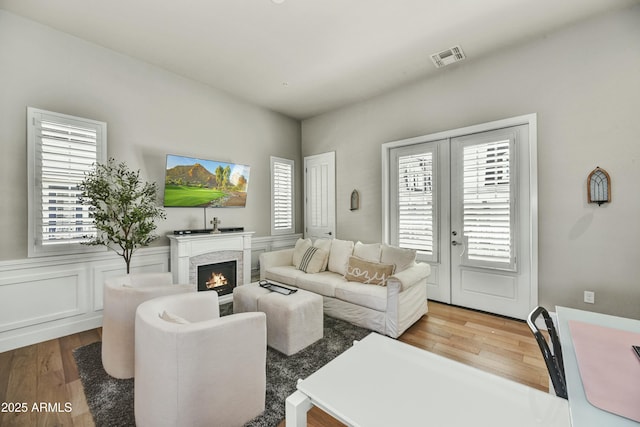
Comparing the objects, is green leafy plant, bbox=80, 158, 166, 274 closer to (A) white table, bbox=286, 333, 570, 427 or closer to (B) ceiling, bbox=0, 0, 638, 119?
(B) ceiling, bbox=0, 0, 638, 119

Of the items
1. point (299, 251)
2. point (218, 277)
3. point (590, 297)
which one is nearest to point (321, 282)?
point (299, 251)

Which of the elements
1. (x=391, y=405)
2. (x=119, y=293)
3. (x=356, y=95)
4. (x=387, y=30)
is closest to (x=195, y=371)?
(x=391, y=405)

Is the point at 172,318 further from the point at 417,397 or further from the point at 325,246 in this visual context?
the point at 325,246

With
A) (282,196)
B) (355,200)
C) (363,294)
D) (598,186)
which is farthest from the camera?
(282,196)

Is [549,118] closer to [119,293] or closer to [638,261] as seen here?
[638,261]

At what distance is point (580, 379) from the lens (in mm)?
922

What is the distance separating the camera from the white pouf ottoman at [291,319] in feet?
7.79

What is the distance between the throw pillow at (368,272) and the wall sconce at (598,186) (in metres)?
2.05

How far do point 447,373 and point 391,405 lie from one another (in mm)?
353

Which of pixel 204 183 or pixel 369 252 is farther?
pixel 204 183

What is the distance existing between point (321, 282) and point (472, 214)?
2.07m

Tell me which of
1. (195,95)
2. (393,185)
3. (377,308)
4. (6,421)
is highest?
(195,95)

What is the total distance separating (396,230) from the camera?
4102 mm

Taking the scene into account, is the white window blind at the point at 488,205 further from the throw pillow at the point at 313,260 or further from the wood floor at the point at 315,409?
the throw pillow at the point at 313,260
